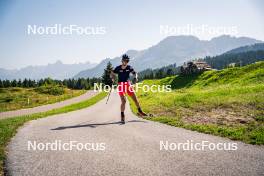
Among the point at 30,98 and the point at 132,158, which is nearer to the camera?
the point at 132,158

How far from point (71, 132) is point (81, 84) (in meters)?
175

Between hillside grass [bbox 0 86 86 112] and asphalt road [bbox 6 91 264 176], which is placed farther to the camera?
hillside grass [bbox 0 86 86 112]

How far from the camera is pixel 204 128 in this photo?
9773 millimetres

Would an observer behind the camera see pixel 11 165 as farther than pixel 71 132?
No

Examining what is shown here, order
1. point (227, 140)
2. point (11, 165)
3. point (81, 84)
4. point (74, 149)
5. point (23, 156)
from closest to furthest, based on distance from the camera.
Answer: point (11, 165) → point (23, 156) → point (74, 149) → point (227, 140) → point (81, 84)

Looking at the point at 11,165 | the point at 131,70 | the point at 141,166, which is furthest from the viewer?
the point at 131,70

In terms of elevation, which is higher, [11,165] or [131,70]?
[131,70]

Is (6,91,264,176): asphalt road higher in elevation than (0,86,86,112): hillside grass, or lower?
higher

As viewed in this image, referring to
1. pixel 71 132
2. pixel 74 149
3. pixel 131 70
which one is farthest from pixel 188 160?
pixel 131 70

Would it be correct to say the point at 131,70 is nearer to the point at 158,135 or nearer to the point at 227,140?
the point at 158,135

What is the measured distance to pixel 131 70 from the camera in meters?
12.7

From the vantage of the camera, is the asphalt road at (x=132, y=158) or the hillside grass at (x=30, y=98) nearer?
the asphalt road at (x=132, y=158)

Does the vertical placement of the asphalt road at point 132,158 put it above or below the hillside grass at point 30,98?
above

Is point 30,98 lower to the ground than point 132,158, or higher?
lower
